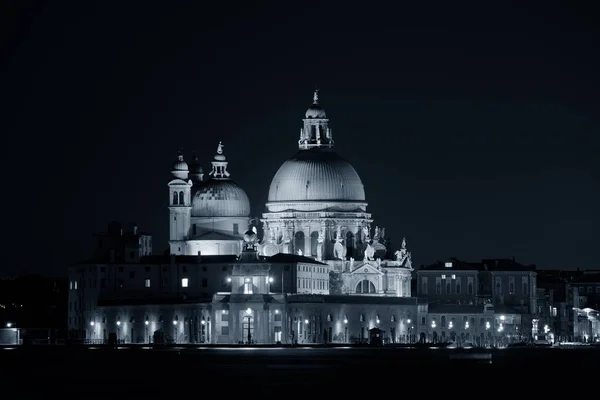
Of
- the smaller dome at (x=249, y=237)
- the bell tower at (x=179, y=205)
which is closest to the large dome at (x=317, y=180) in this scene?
the bell tower at (x=179, y=205)

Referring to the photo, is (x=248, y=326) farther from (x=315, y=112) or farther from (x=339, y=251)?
(x=315, y=112)

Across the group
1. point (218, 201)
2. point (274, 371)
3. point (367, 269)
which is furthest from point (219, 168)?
point (274, 371)

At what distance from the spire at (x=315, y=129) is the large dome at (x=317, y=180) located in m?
1.19

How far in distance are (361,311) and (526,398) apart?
8304cm

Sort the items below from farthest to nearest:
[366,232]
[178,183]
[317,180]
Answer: [366,232], [317,180], [178,183]

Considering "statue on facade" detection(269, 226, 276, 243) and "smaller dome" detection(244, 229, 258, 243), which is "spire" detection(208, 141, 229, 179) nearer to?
"statue on facade" detection(269, 226, 276, 243)

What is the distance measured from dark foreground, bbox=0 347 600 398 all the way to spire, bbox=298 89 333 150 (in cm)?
4024

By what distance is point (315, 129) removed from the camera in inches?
7854

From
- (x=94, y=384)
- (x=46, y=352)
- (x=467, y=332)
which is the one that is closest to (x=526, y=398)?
(x=94, y=384)

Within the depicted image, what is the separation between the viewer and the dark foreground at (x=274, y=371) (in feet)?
348

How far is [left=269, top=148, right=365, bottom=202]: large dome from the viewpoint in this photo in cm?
19588

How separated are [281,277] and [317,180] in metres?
15.8

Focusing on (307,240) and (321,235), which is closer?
(321,235)

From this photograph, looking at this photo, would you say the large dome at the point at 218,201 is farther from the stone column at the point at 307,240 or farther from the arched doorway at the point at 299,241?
the stone column at the point at 307,240
